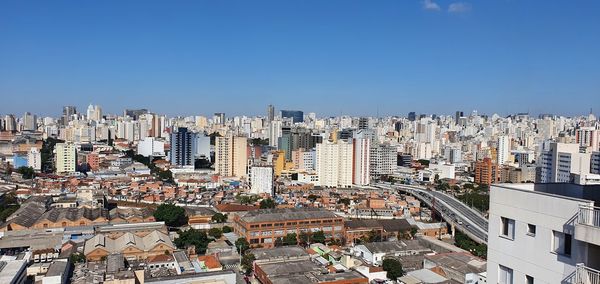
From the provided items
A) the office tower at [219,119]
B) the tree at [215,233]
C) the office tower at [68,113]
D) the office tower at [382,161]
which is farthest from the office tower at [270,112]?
the tree at [215,233]

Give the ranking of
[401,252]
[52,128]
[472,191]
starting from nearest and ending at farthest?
[401,252] < [472,191] < [52,128]

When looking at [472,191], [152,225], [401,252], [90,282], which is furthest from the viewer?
[472,191]

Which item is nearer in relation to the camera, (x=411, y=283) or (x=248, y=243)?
(x=411, y=283)

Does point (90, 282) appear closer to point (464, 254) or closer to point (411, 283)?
point (411, 283)

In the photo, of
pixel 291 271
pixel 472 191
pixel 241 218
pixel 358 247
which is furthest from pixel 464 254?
pixel 472 191

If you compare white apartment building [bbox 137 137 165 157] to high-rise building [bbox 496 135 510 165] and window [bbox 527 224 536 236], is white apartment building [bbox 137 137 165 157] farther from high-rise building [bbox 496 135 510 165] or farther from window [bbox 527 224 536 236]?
window [bbox 527 224 536 236]

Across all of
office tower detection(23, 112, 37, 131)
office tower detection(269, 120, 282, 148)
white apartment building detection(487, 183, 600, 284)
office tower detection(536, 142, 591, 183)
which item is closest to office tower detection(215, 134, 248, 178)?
office tower detection(269, 120, 282, 148)
